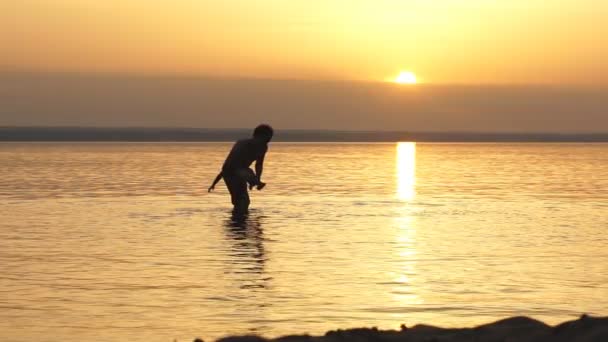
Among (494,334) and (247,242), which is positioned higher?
(494,334)

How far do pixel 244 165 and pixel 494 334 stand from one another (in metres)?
13.9

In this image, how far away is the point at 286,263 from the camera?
1366cm

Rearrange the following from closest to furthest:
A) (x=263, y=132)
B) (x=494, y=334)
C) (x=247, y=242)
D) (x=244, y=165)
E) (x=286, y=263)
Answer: (x=494, y=334), (x=286, y=263), (x=247, y=242), (x=263, y=132), (x=244, y=165)

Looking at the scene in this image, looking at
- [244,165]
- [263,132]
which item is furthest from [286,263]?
[244,165]

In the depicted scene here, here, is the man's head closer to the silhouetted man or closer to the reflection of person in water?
the silhouetted man

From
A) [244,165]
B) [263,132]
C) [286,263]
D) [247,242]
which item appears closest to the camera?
[286,263]

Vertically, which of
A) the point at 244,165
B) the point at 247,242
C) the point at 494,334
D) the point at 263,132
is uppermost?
the point at 263,132

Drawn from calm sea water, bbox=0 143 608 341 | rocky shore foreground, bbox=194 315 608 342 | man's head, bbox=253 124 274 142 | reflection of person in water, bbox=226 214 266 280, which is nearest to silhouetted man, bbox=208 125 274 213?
man's head, bbox=253 124 274 142

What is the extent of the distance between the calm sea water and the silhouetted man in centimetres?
47

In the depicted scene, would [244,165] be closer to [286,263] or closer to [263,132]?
[263,132]

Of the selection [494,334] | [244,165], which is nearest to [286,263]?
[494,334]

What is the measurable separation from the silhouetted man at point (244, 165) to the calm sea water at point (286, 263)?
1.53ft

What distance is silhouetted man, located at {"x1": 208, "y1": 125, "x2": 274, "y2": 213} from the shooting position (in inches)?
835

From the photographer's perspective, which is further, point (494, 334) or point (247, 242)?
point (247, 242)
